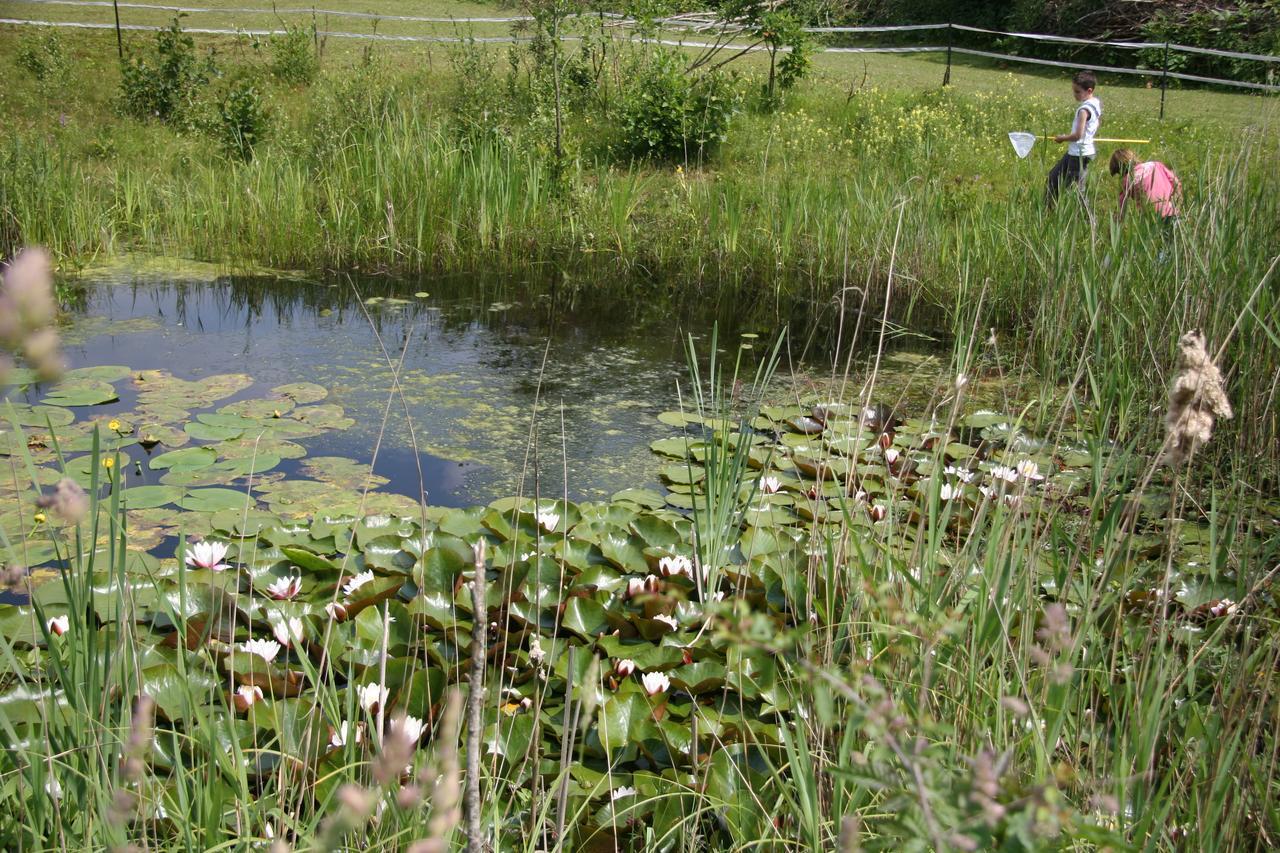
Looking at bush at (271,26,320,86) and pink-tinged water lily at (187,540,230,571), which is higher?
bush at (271,26,320,86)

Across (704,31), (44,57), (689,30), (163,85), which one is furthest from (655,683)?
(704,31)

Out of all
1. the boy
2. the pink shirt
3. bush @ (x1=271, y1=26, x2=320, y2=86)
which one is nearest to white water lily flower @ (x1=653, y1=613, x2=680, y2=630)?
the pink shirt

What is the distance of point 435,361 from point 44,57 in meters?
8.22

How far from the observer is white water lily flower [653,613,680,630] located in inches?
83.6

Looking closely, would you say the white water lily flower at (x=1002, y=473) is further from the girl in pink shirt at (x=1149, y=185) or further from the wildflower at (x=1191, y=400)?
the girl in pink shirt at (x=1149, y=185)

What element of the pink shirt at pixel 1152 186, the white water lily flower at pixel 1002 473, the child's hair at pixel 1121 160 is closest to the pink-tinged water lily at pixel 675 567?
the white water lily flower at pixel 1002 473

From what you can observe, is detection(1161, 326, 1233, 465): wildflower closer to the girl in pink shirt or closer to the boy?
the girl in pink shirt

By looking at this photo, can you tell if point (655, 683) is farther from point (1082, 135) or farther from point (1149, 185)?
point (1082, 135)

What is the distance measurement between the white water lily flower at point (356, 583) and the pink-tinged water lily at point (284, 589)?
10cm

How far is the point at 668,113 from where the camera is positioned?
27.2 feet

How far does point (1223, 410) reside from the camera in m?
1.01

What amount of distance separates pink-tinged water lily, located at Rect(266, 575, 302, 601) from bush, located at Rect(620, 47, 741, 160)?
6511 millimetres

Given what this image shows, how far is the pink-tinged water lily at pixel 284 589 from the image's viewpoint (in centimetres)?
216

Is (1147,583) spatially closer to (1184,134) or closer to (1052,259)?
(1052,259)
